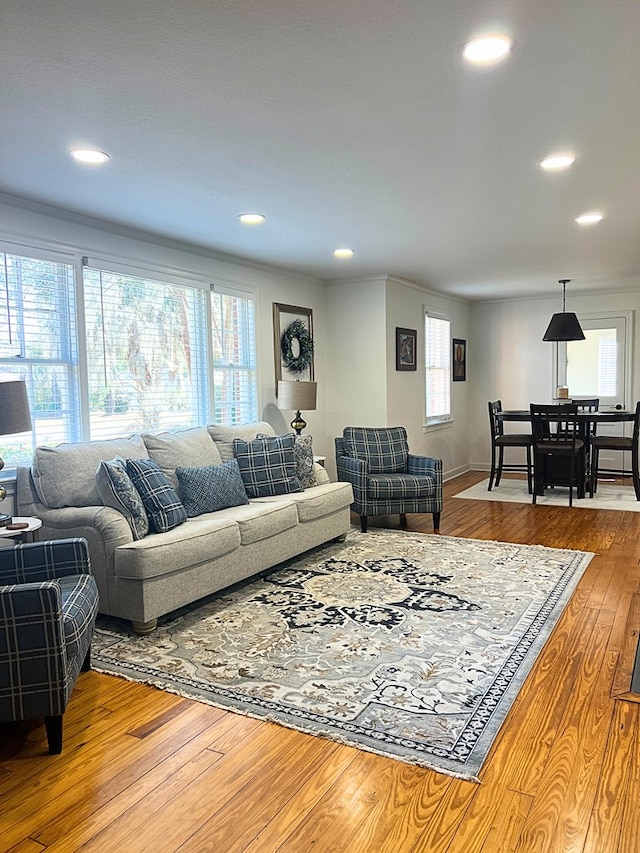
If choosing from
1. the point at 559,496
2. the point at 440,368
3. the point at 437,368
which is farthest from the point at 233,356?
the point at 559,496

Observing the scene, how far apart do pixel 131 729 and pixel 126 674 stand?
1.51ft

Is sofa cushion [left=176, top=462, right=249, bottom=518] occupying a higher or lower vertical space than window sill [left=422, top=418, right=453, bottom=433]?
lower

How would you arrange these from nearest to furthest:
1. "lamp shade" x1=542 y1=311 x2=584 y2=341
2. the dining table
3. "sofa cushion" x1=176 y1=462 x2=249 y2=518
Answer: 1. "sofa cushion" x1=176 y1=462 x2=249 y2=518
2. the dining table
3. "lamp shade" x1=542 y1=311 x2=584 y2=341

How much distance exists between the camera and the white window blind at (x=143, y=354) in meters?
4.27

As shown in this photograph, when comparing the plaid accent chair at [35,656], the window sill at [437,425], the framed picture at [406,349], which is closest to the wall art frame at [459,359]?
the window sill at [437,425]

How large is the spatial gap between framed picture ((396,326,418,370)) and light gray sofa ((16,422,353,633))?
2808 mm

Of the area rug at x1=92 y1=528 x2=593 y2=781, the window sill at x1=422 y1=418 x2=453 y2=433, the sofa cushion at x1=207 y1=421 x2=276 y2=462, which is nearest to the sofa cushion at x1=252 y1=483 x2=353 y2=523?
the area rug at x1=92 y1=528 x2=593 y2=781

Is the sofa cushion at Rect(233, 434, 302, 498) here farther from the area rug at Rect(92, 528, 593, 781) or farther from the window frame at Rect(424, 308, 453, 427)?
the window frame at Rect(424, 308, 453, 427)

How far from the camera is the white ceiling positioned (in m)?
1.90

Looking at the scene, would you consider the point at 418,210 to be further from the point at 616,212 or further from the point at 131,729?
the point at 131,729

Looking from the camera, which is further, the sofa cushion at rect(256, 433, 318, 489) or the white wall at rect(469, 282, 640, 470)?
the white wall at rect(469, 282, 640, 470)

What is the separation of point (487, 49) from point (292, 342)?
426 centimetres

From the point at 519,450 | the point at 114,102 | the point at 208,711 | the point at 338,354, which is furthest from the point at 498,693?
the point at 519,450

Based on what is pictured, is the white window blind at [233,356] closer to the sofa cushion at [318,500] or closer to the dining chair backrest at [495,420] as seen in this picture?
the sofa cushion at [318,500]
